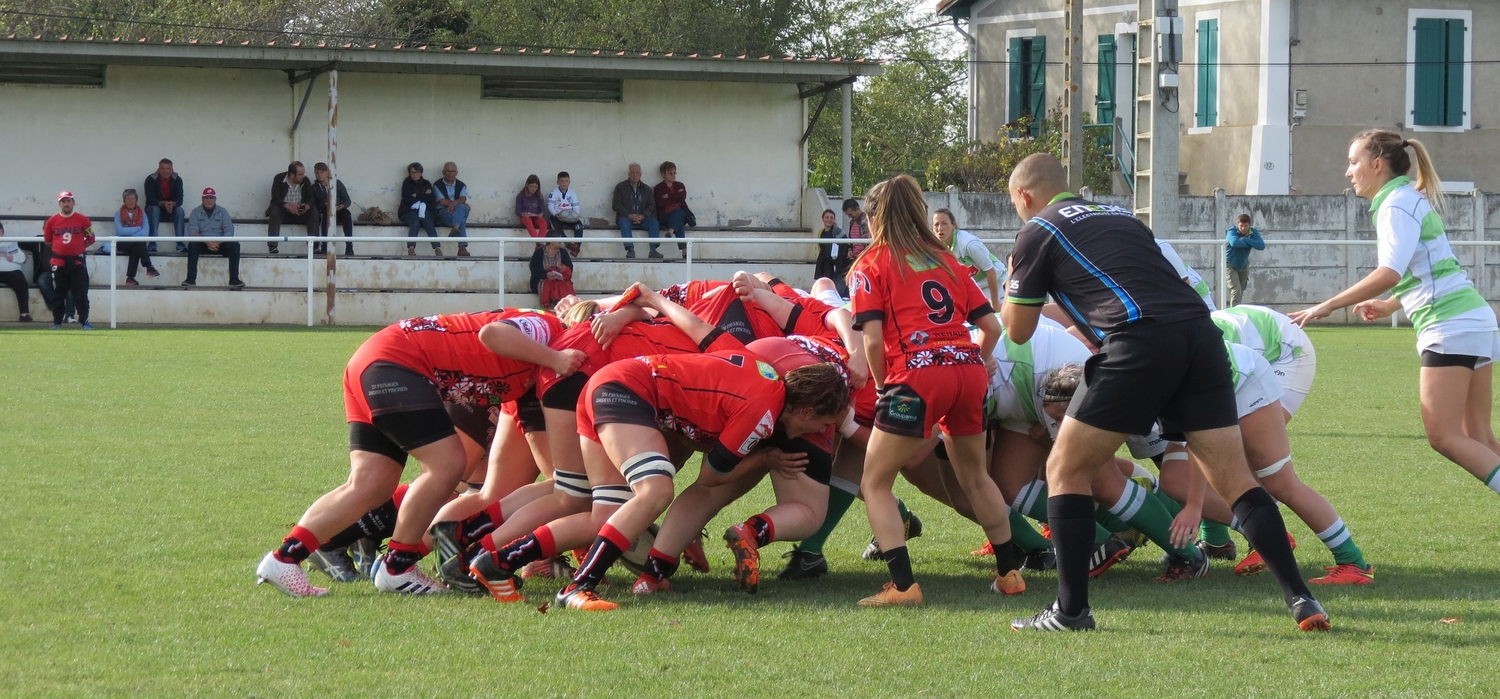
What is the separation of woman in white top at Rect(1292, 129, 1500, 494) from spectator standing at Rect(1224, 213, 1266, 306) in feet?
52.5

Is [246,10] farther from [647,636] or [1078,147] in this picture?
[647,636]

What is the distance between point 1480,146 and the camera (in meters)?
31.8

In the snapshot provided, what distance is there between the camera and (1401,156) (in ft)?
20.4

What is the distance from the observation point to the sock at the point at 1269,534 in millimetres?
4777

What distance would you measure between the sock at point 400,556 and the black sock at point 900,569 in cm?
175

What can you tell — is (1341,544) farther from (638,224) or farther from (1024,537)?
(638,224)

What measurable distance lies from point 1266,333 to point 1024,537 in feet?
4.63

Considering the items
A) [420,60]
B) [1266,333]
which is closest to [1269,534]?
[1266,333]

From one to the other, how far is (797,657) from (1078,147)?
2132cm

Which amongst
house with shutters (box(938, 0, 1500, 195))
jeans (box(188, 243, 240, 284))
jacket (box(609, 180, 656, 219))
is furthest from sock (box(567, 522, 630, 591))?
house with shutters (box(938, 0, 1500, 195))

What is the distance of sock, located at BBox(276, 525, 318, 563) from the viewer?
534 centimetres

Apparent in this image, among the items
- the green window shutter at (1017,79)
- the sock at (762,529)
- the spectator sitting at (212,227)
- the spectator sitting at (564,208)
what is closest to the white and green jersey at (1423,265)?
the sock at (762,529)

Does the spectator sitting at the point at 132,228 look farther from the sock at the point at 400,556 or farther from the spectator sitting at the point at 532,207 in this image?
the sock at the point at 400,556

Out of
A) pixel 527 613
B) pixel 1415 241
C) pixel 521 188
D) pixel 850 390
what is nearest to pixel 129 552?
pixel 527 613
